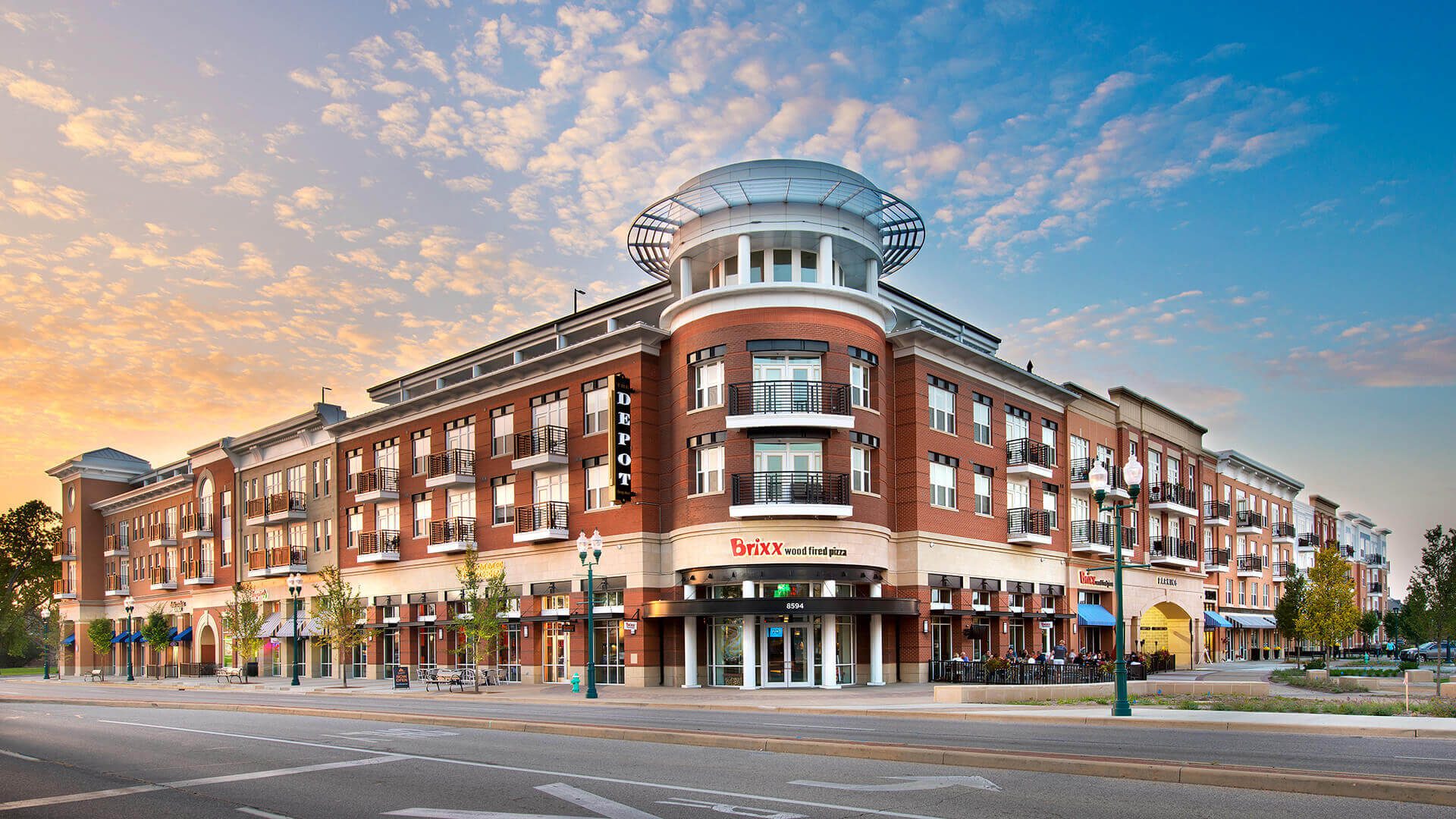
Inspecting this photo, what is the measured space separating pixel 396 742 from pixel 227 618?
4779cm

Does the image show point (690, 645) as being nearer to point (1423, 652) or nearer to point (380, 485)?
point (380, 485)

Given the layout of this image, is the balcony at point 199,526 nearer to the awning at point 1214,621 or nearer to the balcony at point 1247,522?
the awning at point 1214,621

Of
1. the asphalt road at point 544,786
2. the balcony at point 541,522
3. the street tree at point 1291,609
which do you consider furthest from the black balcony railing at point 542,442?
the street tree at point 1291,609

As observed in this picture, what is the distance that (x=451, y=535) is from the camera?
2037 inches

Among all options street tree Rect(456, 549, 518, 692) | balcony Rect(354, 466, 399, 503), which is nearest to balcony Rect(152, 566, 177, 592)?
balcony Rect(354, 466, 399, 503)

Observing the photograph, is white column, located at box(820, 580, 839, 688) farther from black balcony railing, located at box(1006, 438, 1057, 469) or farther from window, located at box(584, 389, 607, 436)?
black balcony railing, located at box(1006, 438, 1057, 469)

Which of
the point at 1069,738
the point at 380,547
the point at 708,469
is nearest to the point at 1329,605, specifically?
the point at 708,469

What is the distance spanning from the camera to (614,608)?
4353 centimetres

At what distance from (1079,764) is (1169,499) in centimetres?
5383

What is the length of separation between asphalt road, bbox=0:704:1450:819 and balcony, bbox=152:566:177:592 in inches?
2611

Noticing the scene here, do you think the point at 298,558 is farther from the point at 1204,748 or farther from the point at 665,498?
the point at 1204,748

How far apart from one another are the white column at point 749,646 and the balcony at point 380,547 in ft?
78.2

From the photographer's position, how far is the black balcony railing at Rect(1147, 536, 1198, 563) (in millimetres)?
62425

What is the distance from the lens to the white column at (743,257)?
41094mm
